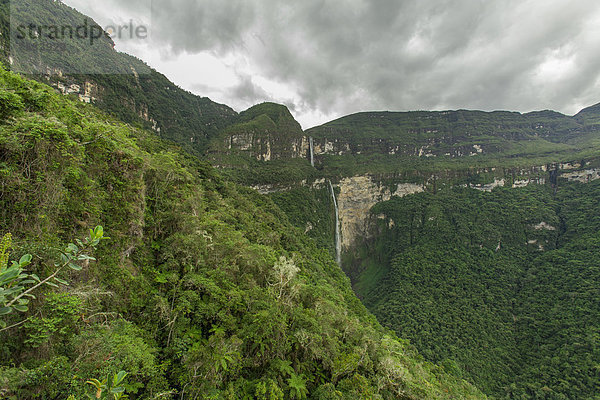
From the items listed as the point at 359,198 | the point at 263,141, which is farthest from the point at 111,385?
the point at 263,141

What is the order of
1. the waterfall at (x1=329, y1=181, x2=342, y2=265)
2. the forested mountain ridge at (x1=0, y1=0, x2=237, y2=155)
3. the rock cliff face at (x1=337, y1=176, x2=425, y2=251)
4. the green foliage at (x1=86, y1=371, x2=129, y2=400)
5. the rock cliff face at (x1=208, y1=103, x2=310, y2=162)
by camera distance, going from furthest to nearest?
the rock cliff face at (x1=337, y1=176, x2=425, y2=251)
the rock cliff face at (x1=208, y1=103, x2=310, y2=162)
the waterfall at (x1=329, y1=181, x2=342, y2=265)
the forested mountain ridge at (x1=0, y1=0, x2=237, y2=155)
the green foliage at (x1=86, y1=371, x2=129, y2=400)

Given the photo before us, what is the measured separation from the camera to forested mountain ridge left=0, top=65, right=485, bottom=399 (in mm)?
5137

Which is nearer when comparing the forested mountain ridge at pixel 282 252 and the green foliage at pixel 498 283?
the forested mountain ridge at pixel 282 252

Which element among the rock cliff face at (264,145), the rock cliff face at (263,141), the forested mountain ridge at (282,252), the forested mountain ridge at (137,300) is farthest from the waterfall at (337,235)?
the forested mountain ridge at (137,300)

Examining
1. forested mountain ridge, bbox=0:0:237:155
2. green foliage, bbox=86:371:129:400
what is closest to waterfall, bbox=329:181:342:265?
forested mountain ridge, bbox=0:0:237:155

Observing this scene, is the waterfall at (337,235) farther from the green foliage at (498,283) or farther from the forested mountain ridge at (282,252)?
the green foliage at (498,283)

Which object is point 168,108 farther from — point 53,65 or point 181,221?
point 181,221

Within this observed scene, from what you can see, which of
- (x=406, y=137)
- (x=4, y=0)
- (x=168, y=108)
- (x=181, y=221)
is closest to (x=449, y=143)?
(x=406, y=137)

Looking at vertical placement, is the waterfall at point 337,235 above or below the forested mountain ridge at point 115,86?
below

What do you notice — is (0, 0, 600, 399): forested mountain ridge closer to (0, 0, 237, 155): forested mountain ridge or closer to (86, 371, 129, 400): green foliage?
(0, 0, 237, 155): forested mountain ridge

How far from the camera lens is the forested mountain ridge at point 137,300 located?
514 cm

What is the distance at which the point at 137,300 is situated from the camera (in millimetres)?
8352

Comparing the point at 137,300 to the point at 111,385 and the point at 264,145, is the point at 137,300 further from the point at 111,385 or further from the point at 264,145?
the point at 264,145

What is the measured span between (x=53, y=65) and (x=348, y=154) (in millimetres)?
113487
